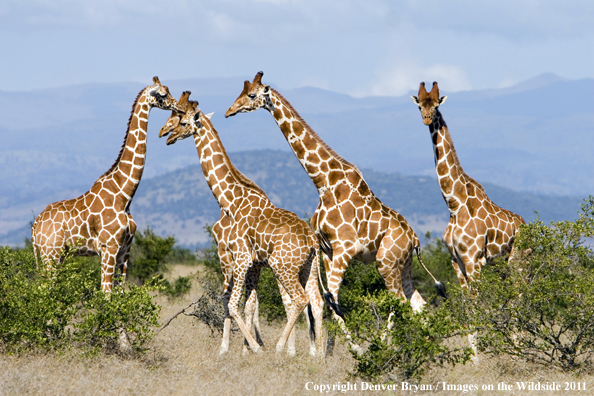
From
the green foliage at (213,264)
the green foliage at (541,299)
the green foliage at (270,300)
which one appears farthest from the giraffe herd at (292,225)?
the green foliage at (213,264)

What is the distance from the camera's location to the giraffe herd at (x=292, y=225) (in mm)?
10930

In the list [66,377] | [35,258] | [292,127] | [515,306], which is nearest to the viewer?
[66,377]

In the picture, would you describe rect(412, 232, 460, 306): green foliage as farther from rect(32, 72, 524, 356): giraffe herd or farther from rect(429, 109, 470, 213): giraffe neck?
rect(429, 109, 470, 213): giraffe neck

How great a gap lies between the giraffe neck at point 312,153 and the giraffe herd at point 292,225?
16 millimetres

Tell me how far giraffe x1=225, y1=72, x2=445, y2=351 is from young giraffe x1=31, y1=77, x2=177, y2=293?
1.93 m

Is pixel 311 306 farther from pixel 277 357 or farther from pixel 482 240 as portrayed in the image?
pixel 482 240

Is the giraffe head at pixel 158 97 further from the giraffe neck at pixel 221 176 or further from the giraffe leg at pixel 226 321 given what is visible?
the giraffe leg at pixel 226 321

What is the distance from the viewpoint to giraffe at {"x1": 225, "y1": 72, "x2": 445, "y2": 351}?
1087 centimetres

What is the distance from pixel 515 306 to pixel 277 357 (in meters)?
3.48

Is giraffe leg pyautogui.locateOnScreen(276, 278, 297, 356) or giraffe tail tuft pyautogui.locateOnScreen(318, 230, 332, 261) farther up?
giraffe tail tuft pyautogui.locateOnScreen(318, 230, 332, 261)

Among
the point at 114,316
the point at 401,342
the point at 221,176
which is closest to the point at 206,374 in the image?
the point at 114,316

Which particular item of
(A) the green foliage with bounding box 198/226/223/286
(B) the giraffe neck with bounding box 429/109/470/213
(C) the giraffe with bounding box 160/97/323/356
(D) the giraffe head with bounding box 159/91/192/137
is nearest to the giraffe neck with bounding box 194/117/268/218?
(C) the giraffe with bounding box 160/97/323/356

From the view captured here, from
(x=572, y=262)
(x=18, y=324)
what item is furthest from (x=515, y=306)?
(x=18, y=324)

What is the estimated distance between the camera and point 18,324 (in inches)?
390
